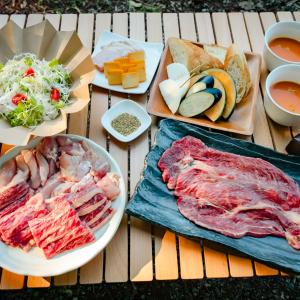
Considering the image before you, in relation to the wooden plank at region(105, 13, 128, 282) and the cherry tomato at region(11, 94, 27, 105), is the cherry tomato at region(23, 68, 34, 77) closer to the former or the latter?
the cherry tomato at region(11, 94, 27, 105)

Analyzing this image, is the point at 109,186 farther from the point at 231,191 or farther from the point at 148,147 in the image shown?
the point at 231,191

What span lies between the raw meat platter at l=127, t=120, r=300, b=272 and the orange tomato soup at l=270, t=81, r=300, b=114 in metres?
0.26

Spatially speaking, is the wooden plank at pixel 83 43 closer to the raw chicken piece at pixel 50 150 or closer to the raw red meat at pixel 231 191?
the raw chicken piece at pixel 50 150

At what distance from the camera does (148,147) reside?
7.00 ft

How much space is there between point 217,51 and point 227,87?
0.29m

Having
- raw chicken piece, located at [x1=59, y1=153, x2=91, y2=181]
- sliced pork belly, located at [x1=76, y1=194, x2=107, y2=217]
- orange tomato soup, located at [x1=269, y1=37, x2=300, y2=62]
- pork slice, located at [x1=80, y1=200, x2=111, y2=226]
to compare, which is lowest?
pork slice, located at [x1=80, y1=200, x2=111, y2=226]

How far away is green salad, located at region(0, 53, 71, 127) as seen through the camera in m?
1.91

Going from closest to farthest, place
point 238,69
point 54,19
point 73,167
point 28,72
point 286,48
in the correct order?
point 73,167 → point 28,72 → point 238,69 → point 286,48 → point 54,19

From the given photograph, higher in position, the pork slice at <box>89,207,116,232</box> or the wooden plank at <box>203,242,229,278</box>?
the pork slice at <box>89,207,116,232</box>

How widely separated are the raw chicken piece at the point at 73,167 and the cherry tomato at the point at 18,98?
0.31 meters

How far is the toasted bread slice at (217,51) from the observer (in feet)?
7.78

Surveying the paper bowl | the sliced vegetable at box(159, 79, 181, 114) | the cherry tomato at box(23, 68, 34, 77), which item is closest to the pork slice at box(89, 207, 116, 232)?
the paper bowl

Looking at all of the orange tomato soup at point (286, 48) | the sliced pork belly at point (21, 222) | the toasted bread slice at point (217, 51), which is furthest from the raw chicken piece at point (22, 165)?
the orange tomato soup at point (286, 48)

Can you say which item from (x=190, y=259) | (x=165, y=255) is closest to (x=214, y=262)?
(x=190, y=259)
